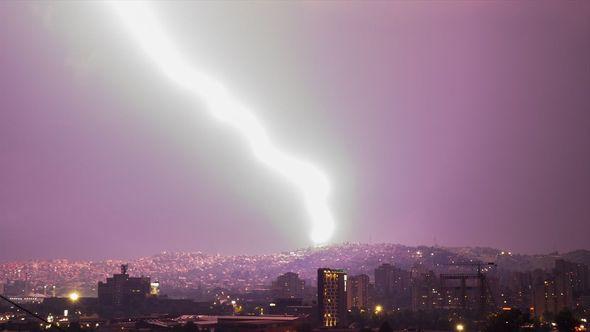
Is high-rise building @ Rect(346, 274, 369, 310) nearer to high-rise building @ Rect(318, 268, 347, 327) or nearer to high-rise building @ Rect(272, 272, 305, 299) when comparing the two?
high-rise building @ Rect(272, 272, 305, 299)

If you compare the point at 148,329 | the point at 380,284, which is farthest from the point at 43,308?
the point at 380,284

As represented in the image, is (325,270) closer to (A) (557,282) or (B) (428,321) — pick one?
(B) (428,321)

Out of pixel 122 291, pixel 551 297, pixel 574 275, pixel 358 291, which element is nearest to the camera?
pixel 551 297

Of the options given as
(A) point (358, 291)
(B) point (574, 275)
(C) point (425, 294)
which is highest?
(B) point (574, 275)

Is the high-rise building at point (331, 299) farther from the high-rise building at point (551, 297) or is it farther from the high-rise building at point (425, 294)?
the high-rise building at point (425, 294)

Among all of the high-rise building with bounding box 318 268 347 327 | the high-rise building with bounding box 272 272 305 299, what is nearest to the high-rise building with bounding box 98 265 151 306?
the high-rise building with bounding box 272 272 305 299

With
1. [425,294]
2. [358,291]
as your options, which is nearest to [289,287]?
[358,291]

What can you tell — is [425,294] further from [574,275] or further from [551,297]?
[574,275]
